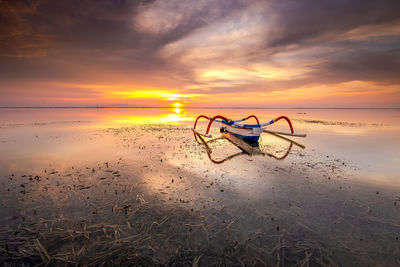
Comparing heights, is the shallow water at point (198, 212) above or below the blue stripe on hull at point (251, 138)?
below

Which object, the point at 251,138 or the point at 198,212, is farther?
the point at 251,138

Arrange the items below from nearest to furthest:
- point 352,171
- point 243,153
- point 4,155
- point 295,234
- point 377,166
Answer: point 295,234
point 352,171
point 377,166
point 4,155
point 243,153

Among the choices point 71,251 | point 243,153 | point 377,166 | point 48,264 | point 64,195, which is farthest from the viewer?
point 243,153

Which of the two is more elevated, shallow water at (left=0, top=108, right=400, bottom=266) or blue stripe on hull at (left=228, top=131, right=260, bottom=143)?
blue stripe on hull at (left=228, top=131, right=260, bottom=143)

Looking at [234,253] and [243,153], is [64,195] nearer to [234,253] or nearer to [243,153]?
[234,253]

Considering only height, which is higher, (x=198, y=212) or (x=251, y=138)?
(x=251, y=138)

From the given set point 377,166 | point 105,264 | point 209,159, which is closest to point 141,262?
point 105,264

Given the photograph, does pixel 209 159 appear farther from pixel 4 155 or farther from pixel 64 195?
pixel 4 155

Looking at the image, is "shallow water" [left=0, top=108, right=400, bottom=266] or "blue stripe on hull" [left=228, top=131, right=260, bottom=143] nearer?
"shallow water" [left=0, top=108, right=400, bottom=266]


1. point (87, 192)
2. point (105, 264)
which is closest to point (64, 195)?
point (87, 192)

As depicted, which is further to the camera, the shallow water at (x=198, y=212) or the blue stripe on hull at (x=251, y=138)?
the blue stripe on hull at (x=251, y=138)

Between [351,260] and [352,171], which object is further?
[352,171]
